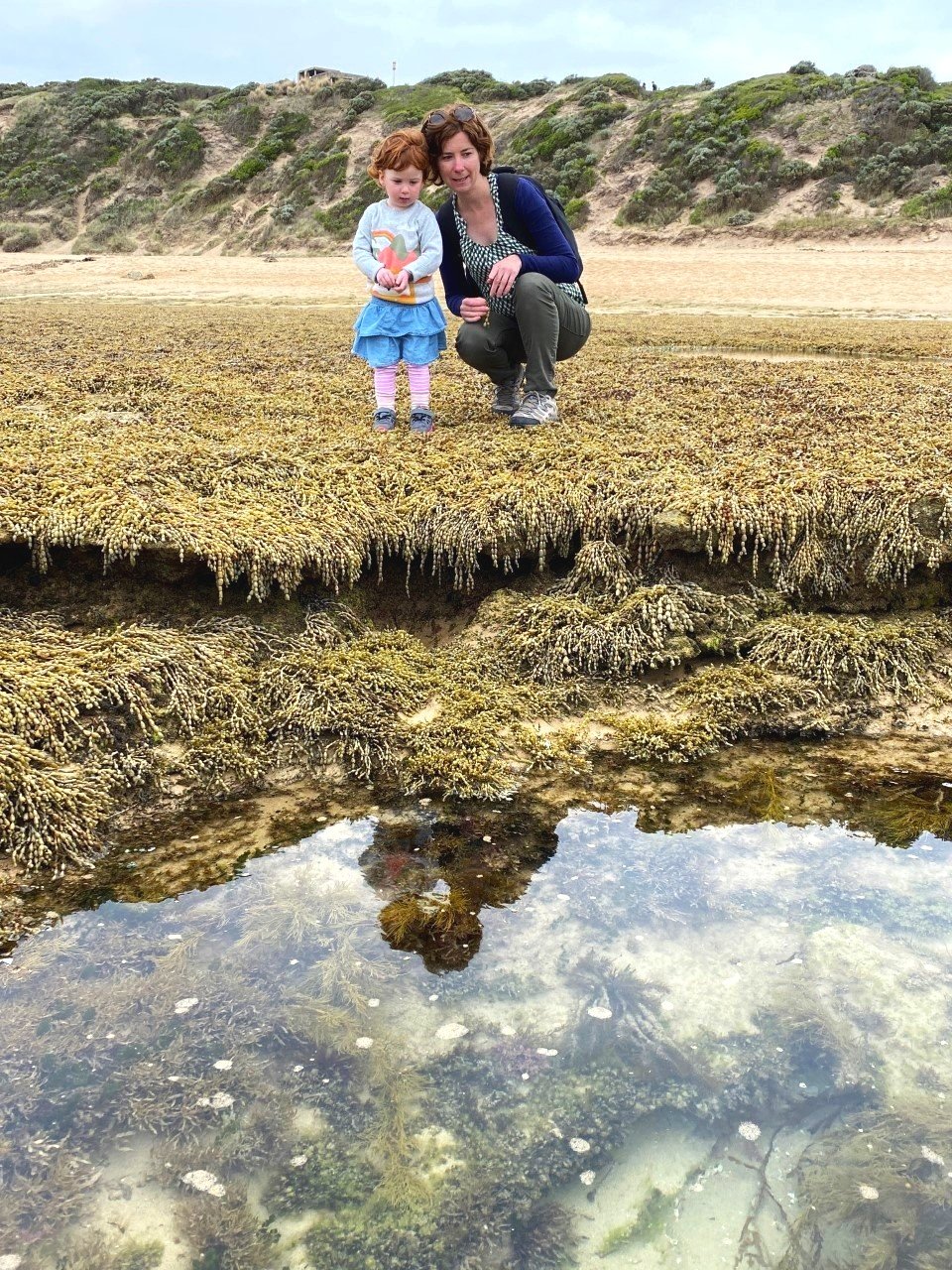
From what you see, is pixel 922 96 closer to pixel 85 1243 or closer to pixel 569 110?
pixel 569 110

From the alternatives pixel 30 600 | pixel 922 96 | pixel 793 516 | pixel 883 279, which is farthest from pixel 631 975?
pixel 922 96

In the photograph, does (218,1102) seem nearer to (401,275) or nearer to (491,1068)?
(491,1068)

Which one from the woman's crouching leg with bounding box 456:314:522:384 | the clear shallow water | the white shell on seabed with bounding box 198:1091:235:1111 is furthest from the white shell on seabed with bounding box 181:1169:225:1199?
the woman's crouching leg with bounding box 456:314:522:384

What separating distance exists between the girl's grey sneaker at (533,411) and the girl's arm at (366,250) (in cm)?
117

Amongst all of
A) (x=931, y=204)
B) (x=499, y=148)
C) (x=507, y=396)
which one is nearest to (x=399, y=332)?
(x=507, y=396)

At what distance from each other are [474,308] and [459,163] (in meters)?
0.73

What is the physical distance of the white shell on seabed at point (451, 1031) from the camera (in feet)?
7.52

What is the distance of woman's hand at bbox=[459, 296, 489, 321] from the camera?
511 centimetres

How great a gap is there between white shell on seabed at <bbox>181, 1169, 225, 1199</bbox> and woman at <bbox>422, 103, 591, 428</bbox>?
416 centimetres

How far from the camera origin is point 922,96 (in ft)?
98.6

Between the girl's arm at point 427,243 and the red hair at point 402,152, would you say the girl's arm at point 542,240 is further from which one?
the red hair at point 402,152

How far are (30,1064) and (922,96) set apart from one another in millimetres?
36667

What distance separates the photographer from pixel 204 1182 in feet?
6.36

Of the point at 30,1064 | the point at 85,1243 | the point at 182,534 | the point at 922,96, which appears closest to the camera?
the point at 85,1243
